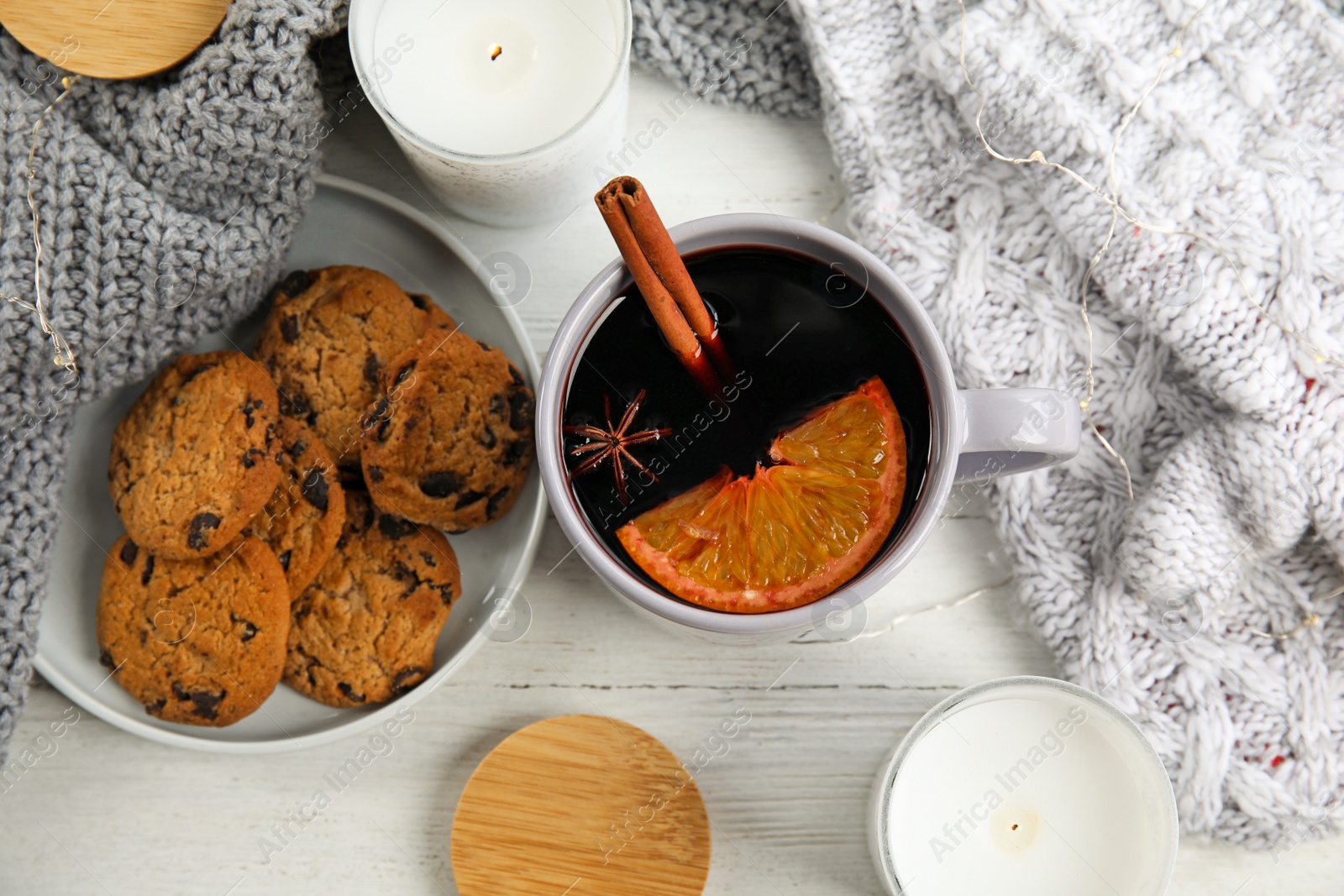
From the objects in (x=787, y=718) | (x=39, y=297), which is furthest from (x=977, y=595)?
(x=39, y=297)

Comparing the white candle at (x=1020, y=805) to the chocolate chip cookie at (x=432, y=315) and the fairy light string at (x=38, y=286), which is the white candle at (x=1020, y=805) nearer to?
the chocolate chip cookie at (x=432, y=315)

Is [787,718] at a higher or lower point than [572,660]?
lower

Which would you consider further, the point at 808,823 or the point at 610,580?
the point at 808,823

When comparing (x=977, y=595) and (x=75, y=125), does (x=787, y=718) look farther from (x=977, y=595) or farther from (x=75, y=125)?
(x=75, y=125)

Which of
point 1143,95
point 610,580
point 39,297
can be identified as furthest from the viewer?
point 1143,95

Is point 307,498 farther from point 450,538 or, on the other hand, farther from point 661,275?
point 661,275

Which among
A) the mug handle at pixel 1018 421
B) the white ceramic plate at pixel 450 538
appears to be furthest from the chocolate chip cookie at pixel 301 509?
the mug handle at pixel 1018 421

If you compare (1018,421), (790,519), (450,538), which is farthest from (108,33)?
(1018,421)
